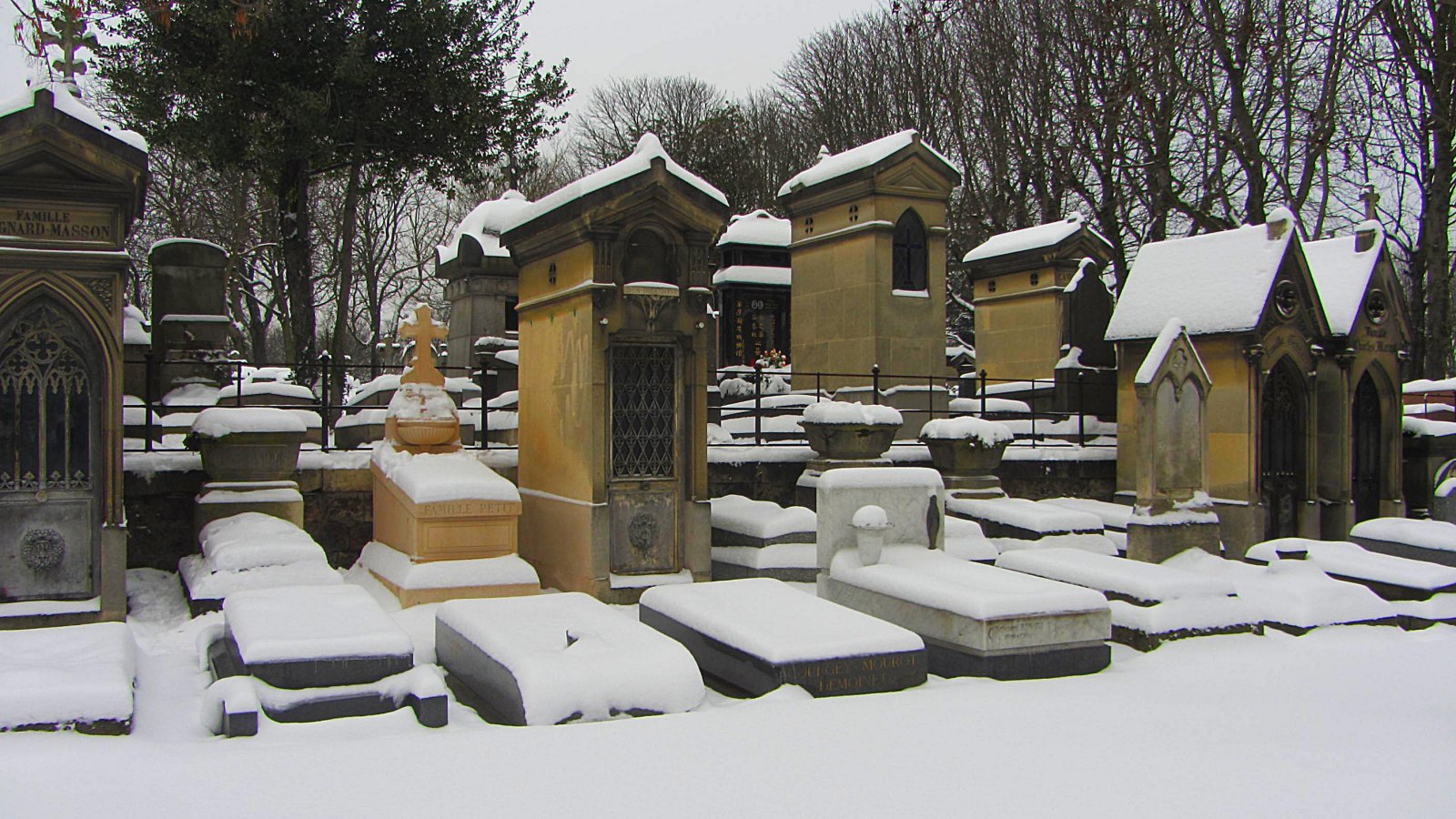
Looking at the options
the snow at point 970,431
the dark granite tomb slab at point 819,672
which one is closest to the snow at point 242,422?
the dark granite tomb slab at point 819,672

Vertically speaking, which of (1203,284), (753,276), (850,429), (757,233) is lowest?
(850,429)

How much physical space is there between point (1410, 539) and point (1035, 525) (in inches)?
144

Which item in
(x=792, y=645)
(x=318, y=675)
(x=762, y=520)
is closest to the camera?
(x=318, y=675)

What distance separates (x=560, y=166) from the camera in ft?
151

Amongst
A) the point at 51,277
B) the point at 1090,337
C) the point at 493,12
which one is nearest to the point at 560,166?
the point at 493,12

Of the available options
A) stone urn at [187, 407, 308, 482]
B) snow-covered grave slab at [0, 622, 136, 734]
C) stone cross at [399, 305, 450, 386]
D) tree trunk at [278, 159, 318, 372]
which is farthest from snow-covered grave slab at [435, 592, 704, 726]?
tree trunk at [278, 159, 318, 372]

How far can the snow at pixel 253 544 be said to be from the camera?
8156mm

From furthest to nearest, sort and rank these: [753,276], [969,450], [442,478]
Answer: [753,276] < [969,450] < [442,478]

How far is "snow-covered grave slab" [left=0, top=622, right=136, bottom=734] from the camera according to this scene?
5066mm

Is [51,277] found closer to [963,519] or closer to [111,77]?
[963,519]

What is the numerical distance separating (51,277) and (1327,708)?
8813mm

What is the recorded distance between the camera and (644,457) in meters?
9.55

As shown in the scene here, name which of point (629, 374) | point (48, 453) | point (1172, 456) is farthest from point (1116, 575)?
point (48, 453)

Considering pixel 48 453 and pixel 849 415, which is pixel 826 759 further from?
pixel 849 415
